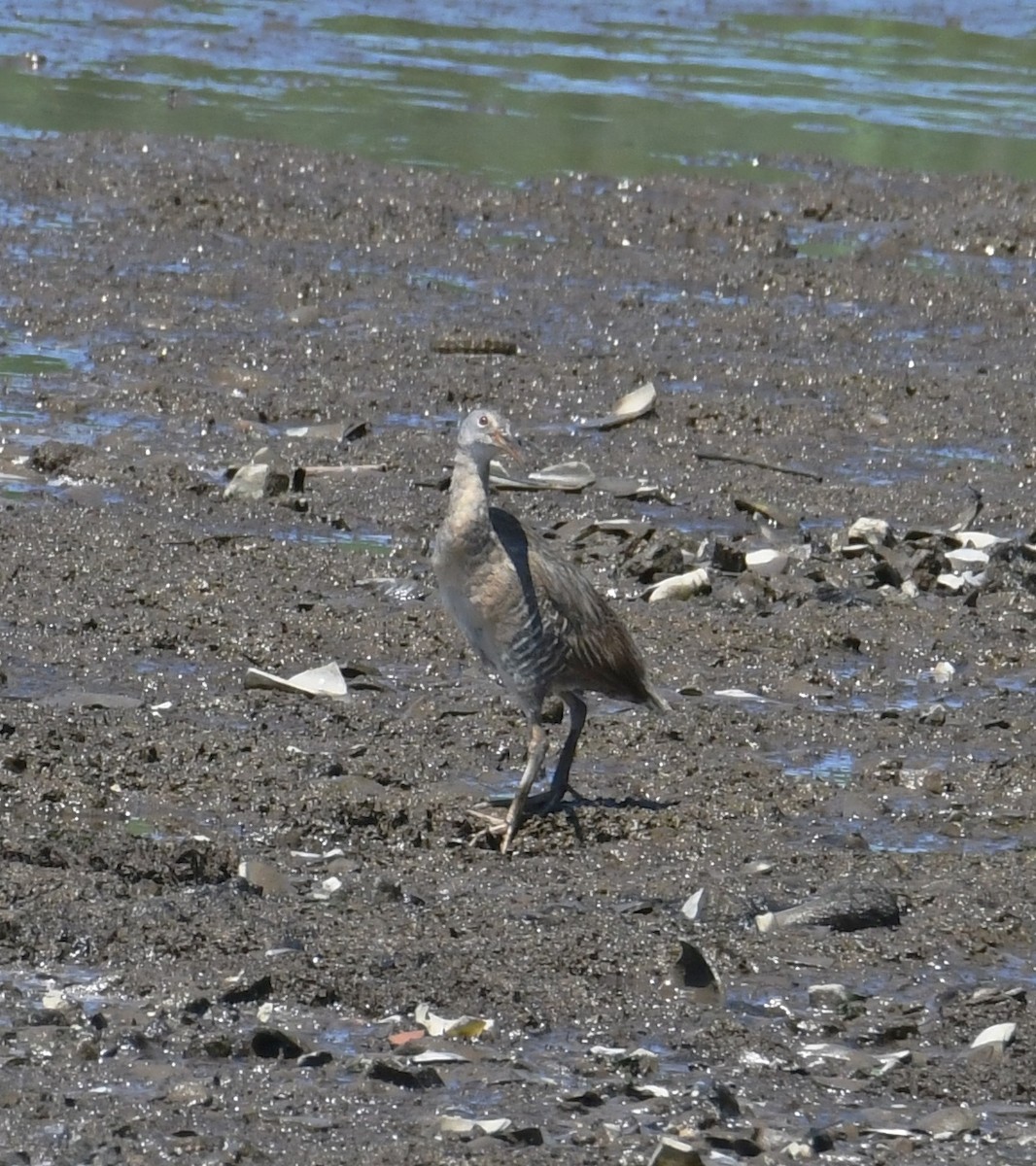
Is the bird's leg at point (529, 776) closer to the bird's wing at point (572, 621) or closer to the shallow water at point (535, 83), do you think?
the bird's wing at point (572, 621)

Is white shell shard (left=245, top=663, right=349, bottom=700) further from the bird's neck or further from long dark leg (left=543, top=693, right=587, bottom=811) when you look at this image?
the bird's neck

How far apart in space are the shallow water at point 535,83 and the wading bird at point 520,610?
1197 centimetres

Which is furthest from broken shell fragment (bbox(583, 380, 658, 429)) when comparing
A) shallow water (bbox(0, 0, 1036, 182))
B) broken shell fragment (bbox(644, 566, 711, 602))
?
shallow water (bbox(0, 0, 1036, 182))

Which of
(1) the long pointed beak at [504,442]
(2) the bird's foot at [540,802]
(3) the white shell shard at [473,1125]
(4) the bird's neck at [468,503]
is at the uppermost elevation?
(1) the long pointed beak at [504,442]

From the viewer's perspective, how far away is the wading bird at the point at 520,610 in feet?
22.0

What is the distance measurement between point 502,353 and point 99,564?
448cm

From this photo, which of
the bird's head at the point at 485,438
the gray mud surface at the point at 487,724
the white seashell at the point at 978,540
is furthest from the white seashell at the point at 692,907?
the white seashell at the point at 978,540

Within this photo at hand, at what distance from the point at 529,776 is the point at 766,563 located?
3.03 metres

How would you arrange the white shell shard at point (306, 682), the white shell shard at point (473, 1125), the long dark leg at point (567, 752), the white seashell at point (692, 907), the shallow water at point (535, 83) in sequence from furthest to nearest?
1. the shallow water at point (535, 83)
2. the white shell shard at point (306, 682)
3. the long dark leg at point (567, 752)
4. the white seashell at point (692, 907)
5. the white shell shard at point (473, 1125)

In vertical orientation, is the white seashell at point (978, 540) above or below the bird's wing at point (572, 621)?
below

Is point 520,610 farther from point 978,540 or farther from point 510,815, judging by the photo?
point 978,540

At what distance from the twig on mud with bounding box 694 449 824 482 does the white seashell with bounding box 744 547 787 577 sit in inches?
64.2

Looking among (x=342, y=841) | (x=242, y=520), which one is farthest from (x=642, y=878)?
(x=242, y=520)

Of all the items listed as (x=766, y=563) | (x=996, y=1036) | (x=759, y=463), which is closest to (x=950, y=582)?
(x=766, y=563)
